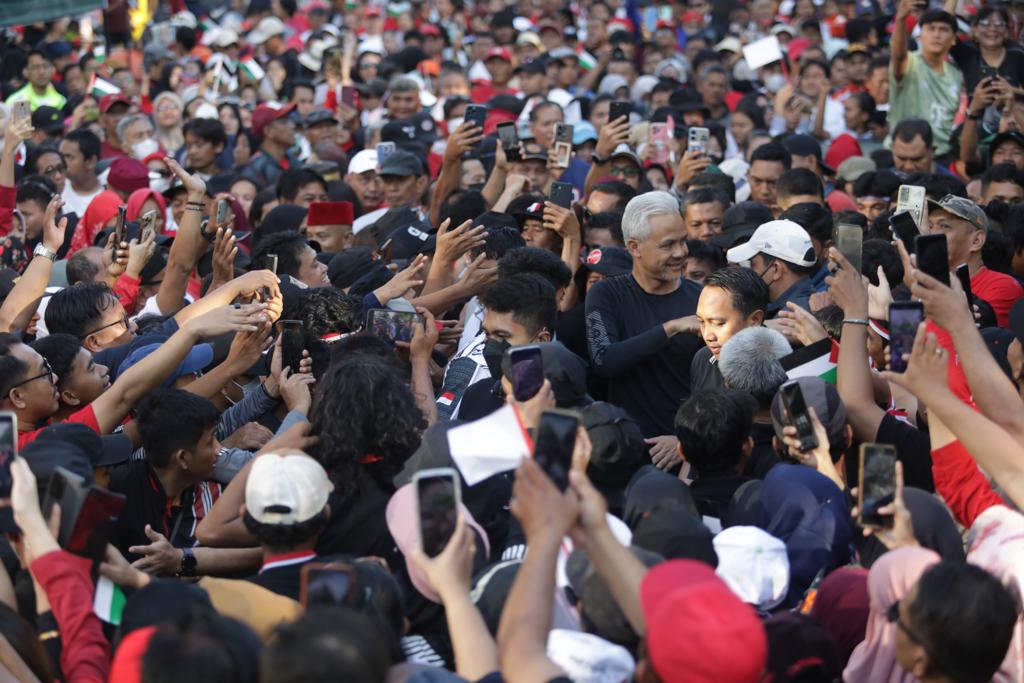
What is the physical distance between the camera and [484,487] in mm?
4133

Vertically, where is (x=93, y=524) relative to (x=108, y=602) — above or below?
above

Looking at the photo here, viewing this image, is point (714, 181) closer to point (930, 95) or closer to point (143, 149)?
point (930, 95)

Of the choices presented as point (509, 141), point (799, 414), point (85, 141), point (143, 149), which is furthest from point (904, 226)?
point (143, 149)

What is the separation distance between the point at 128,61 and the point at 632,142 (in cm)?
775

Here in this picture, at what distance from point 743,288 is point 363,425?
209cm

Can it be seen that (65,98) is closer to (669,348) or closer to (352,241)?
(352,241)

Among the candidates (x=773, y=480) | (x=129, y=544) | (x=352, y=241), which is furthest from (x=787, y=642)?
(x=352, y=241)

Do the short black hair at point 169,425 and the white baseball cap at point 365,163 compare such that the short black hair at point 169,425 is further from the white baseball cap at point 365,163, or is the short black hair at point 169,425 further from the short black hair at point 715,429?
the white baseball cap at point 365,163

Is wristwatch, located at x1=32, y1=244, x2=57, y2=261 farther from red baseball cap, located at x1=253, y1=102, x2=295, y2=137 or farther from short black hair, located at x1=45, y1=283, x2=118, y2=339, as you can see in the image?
red baseball cap, located at x1=253, y1=102, x2=295, y2=137

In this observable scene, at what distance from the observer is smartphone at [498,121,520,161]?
8.12 m

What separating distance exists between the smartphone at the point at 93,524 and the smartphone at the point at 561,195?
3.77 m

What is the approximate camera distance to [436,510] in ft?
10.2

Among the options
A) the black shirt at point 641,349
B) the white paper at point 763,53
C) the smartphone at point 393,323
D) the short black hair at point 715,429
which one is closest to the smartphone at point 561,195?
the black shirt at point 641,349

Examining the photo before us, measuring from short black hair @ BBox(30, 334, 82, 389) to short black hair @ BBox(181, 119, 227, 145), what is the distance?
576cm
